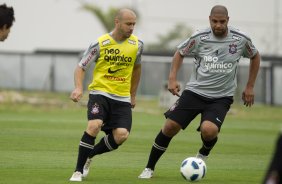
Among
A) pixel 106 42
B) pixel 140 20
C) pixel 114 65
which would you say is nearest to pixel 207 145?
pixel 114 65

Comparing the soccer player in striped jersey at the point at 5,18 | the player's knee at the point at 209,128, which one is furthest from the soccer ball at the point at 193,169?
the soccer player in striped jersey at the point at 5,18

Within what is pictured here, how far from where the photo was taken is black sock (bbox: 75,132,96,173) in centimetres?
1264

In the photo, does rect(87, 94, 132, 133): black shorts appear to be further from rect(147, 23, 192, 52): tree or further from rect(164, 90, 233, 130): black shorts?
rect(147, 23, 192, 52): tree

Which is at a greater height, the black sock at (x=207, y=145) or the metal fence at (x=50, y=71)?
the black sock at (x=207, y=145)

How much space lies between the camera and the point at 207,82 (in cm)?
1346

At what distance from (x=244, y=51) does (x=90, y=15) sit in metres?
38.8

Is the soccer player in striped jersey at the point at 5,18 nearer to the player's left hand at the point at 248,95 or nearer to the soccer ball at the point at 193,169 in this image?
the soccer ball at the point at 193,169

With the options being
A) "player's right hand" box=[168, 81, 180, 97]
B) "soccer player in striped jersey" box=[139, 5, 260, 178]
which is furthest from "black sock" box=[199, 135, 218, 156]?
"player's right hand" box=[168, 81, 180, 97]

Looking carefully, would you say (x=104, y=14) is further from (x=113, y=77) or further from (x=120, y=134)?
(x=120, y=134)

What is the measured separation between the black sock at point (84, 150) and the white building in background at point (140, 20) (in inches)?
1315

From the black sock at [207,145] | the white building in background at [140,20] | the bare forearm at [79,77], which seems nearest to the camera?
the bare forearm at [79,77]

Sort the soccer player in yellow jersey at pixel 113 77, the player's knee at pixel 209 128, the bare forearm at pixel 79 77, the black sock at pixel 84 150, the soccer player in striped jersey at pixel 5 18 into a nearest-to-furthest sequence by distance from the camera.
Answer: the soccer player in striped jersey at pixel 5 18 → the black sock at pixel 84 150 → the bare forearm at pixel 79 77 → the soccer player in yellow jersey at pixel 113 77 → the player's knee at pixel 209 128

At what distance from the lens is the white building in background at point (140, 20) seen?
46.5 metres

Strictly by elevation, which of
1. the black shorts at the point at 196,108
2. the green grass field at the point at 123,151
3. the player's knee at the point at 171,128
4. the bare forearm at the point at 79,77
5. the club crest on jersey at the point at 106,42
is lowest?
the green grass field at the point at 123,151
